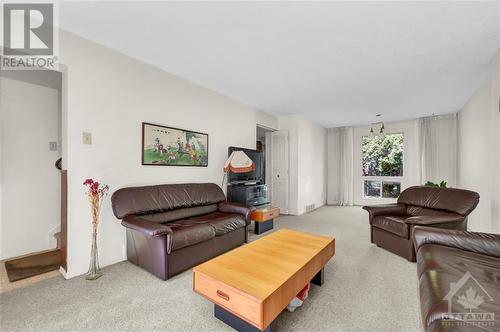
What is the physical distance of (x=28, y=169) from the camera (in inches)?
114

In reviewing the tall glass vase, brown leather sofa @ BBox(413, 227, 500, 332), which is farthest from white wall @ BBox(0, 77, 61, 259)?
brown leather sofa @ BBox(413, 227, 500, 332)

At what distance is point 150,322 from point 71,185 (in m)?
1.66

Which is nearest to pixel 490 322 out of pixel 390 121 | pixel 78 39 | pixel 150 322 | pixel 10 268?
pixel 150 322

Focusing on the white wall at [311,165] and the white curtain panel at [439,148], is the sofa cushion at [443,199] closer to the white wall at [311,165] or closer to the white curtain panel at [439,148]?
the white wall at [311,165]

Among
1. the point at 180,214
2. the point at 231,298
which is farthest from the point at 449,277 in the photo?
the point at 180,214

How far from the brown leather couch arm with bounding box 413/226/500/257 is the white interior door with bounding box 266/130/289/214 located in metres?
3.69

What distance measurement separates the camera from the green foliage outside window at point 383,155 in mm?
6293

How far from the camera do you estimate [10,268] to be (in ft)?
8.03

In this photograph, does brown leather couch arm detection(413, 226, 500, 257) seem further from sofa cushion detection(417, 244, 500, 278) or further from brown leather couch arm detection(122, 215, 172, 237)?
brown leather couch arm detection(122, 215, 172, 237)

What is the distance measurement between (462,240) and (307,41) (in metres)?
2.43

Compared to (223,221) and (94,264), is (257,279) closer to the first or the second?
(223,221)

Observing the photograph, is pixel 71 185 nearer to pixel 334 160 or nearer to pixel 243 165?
pixel 243 165

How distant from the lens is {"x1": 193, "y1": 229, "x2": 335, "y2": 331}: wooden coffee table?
134 cm

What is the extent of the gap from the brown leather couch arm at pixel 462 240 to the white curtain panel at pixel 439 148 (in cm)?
444
